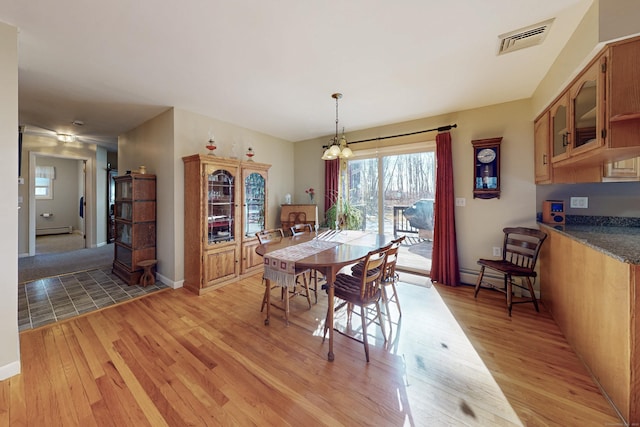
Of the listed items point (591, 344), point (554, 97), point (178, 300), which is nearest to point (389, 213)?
point (554, 97)

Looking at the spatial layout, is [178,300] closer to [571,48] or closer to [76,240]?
[571,48]

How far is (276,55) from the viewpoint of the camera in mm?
2062

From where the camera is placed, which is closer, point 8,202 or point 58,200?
point 8,202

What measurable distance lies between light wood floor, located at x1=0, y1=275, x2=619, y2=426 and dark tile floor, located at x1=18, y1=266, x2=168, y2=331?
0.31m

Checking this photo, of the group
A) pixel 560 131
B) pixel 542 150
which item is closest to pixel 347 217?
pixel 542 150

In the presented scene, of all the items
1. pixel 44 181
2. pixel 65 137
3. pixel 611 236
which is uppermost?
pixel 65 137

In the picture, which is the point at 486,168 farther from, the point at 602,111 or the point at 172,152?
the point at 172,152

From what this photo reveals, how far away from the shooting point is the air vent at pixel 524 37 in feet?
5.68

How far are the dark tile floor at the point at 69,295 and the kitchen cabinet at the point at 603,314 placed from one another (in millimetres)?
4438

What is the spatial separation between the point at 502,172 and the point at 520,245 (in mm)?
978

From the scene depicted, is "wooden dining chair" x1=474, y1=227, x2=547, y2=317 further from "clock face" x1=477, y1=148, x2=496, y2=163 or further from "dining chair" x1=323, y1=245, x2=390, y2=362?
"dining chair" x1=323, y1=245, x2=390, y2=362

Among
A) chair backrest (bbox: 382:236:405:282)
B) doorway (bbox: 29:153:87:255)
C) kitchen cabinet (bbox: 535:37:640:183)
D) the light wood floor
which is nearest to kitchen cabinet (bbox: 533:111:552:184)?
kitchen cabinet (bbox: 535:37:640:183)

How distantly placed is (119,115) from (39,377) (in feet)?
11.1

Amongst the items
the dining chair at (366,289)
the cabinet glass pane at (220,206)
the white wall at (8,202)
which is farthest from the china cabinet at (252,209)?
the white wall at (8,202)
